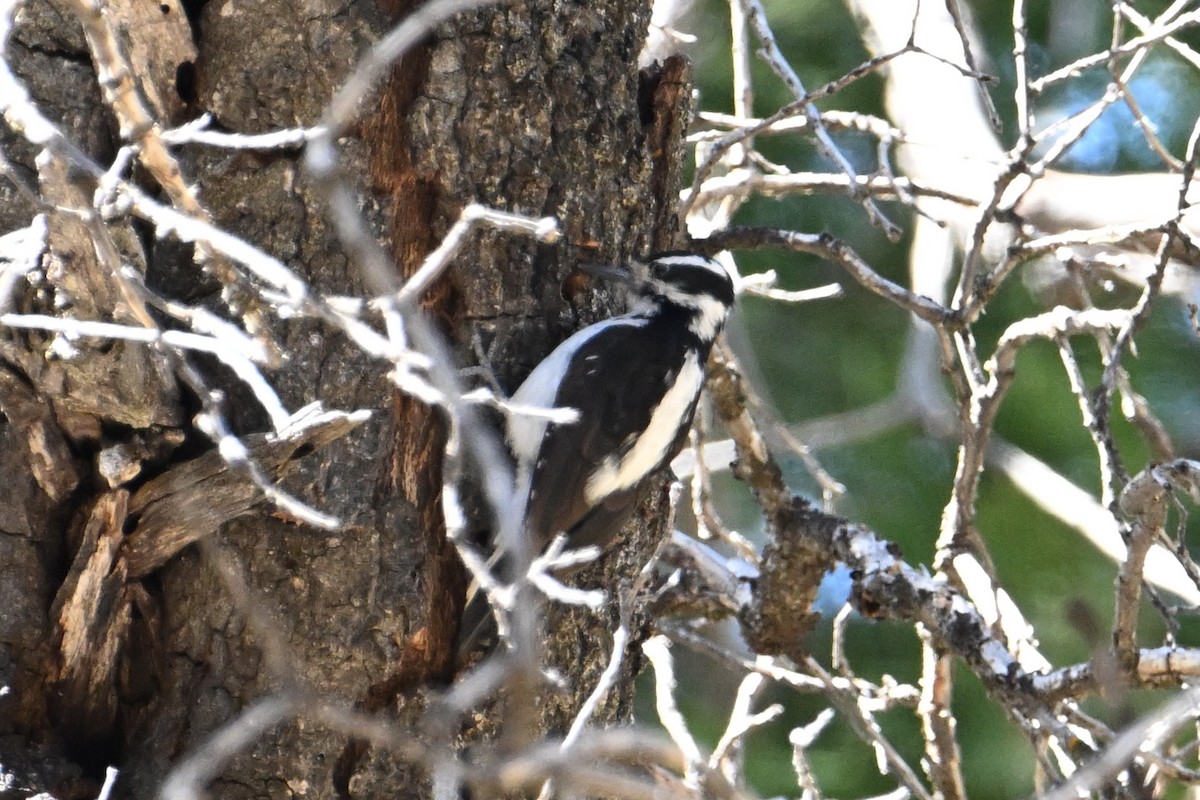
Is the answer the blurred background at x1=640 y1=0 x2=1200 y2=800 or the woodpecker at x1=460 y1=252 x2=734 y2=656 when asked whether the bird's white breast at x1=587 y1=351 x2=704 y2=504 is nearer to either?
the woodpecker at x1=460 y1=252 x2=734 y2=656

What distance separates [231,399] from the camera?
8.16ft

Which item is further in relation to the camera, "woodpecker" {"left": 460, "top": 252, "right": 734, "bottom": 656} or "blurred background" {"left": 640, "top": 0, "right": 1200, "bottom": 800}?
"blurred background" {"left": 640, "top": 0, "right": 1200, "bottom": 800}

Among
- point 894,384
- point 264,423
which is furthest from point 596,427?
point 894,384

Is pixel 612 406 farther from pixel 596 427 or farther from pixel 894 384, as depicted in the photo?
pixel 894 384

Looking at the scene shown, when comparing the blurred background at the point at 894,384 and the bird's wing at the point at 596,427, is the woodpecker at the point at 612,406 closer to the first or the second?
the bird's wing at the point at 596,427

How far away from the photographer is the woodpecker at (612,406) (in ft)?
9.89

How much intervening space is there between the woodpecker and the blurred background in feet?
6.49

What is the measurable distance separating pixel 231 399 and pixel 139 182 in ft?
1.41

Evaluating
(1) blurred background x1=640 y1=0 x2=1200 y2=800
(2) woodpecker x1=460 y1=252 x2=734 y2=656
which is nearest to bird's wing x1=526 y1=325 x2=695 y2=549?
(2) woodpecker x1=460 y1=252 x2=734 y2=656

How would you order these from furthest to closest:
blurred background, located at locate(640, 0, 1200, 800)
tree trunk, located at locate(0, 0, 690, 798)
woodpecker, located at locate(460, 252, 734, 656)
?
blurred background, located at locate(640, 0, 1200, 800) → woodpecker, located at locate(460, 252, 734, 656) → tree trunk, located at locate(0, 0, 690, 798)

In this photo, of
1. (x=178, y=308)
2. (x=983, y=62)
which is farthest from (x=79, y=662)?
(x=983, y=62)

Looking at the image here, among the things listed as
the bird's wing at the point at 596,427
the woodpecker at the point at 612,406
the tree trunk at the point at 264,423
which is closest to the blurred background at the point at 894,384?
the woodpecker at the point at 612,406

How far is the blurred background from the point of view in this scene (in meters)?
5.85

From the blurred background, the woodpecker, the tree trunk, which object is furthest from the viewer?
the blurred background
